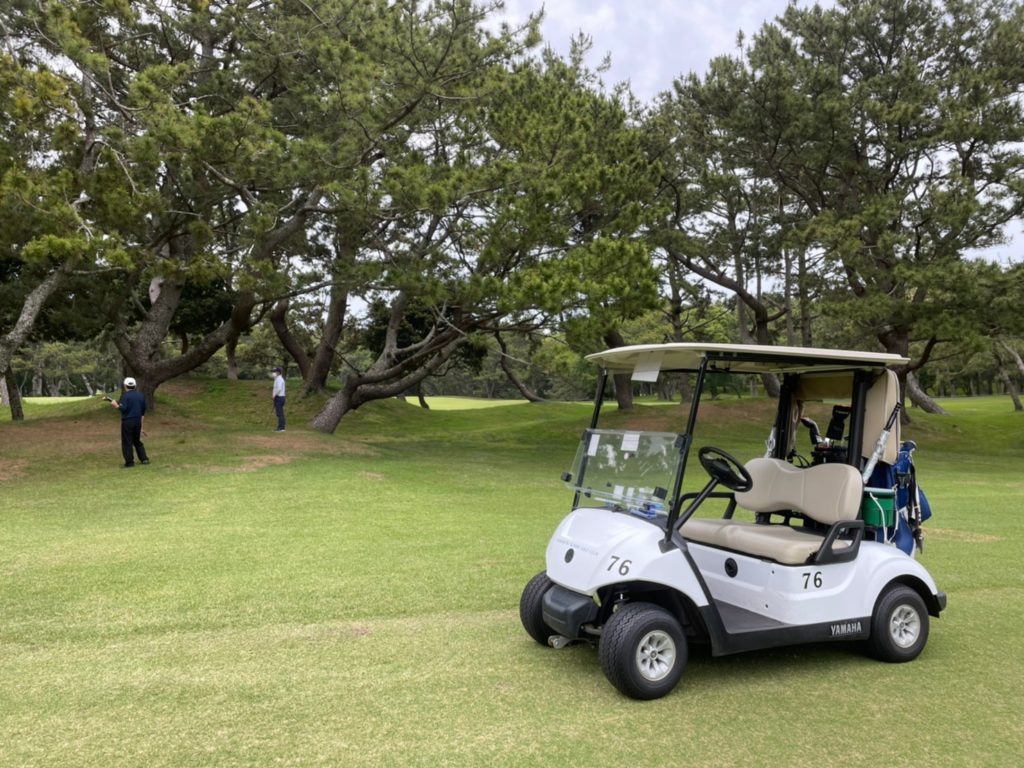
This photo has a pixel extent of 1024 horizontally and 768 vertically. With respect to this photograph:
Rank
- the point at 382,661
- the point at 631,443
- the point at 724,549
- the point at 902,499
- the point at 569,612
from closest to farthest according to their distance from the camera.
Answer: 1. the point at 569,612
2. the point at 382,661
3. the point at 631,443
4. the point at 724,549
5. the point at 902,499

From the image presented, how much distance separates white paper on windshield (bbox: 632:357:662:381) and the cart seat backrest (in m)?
1.26

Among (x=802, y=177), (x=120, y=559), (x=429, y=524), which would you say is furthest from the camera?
(x=802, y=177)

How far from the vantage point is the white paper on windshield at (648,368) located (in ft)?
16.7

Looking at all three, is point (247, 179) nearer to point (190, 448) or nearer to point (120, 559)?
point (190, 448)

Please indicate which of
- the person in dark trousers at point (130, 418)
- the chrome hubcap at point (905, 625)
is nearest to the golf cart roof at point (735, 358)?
the chrome hubcap at point (905, 625)

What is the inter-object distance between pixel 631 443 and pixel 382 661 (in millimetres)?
2127

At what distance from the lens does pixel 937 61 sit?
79.4 feet

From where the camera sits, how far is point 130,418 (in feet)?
45.9

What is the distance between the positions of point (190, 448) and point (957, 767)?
15604 millimetres

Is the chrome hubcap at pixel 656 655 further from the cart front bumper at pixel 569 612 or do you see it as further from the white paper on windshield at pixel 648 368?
the white paper on windshield at pixel 648 368

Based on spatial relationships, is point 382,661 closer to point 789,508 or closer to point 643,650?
point 643,650

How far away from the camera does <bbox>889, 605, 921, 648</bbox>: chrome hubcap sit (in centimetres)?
496

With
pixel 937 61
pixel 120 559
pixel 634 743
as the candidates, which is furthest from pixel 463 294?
pixel 937 61

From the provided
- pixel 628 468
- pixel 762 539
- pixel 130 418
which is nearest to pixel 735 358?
pixel 628 468
